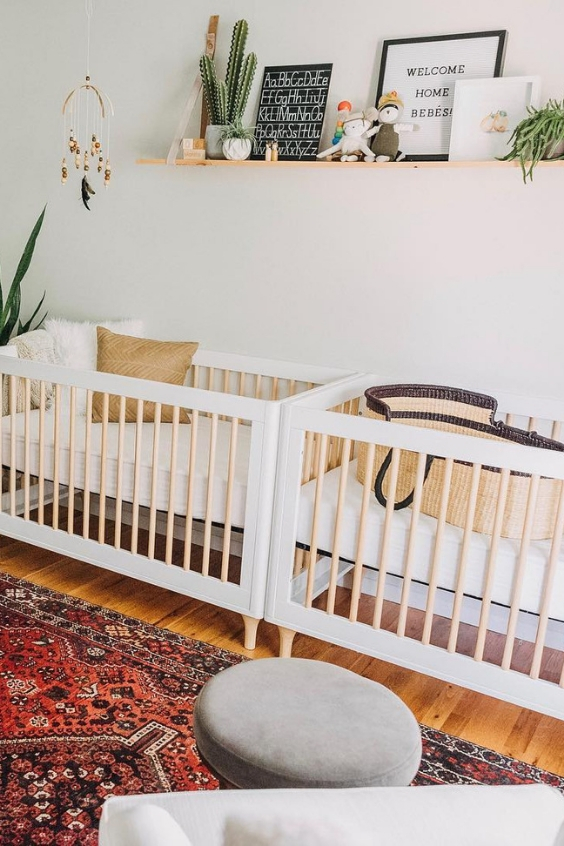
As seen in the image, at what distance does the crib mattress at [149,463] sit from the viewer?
7.56 ft

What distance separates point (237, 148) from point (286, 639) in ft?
5.51

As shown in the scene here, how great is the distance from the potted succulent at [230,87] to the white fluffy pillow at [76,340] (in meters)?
0.86

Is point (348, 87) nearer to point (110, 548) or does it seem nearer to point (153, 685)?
point (110, 548)

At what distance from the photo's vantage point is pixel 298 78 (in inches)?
106

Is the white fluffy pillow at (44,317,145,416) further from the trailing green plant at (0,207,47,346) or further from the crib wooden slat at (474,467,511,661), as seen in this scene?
the crib wooden slat at (474,467,511,661)

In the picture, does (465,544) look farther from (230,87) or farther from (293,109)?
(230,87)

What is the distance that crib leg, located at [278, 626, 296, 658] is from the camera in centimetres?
220

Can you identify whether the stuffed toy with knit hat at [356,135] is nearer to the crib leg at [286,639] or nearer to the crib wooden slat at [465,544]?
the crib wooden slat at [465,544]

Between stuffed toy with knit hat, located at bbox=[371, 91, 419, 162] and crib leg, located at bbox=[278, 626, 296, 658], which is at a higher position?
stuffed toy with knit hat, located at bbox=[371, 91, 419, 162]

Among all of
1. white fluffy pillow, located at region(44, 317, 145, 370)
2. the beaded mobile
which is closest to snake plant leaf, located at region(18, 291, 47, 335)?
white fluffy pillow, located at region(44, 317, 145, 370)

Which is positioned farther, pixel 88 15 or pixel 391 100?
pixel 88 15

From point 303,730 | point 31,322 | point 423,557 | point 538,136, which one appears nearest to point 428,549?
point 423,557

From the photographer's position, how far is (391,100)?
8.10 feet

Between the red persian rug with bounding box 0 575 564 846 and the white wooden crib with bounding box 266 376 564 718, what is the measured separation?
208 millimetres
